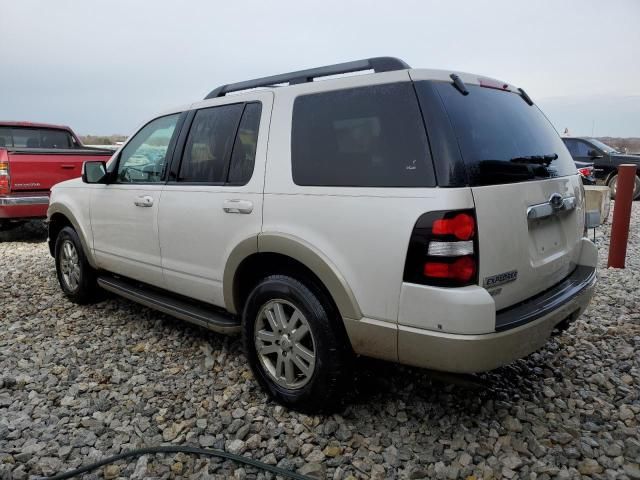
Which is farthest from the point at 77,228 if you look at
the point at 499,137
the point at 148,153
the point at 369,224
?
the point at 499,137

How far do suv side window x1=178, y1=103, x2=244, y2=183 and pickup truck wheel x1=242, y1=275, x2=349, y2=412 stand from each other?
0.86 m

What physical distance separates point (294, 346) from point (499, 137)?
1532 mm

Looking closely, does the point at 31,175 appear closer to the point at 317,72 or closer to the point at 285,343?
the point at 317,72

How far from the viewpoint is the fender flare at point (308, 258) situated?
95.9 inches

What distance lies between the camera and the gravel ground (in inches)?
96.7

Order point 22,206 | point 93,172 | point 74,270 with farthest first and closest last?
point 22,206
point 74,270
point 93,172

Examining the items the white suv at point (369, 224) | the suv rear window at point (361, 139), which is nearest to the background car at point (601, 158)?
the white suv at point (369, 224)

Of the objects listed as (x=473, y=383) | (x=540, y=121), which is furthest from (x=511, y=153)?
(x=473, y=383)

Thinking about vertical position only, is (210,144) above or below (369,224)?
above

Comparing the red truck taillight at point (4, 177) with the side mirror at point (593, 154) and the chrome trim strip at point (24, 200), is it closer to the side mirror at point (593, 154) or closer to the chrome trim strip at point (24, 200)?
the chrome trim strip at point (24, 200)

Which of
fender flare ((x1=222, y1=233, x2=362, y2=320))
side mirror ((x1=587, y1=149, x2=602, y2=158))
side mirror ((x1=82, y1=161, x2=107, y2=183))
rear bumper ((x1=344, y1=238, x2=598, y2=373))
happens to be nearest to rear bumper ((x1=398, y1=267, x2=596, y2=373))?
rear bumper ((x1=344, y1=238, x2=598, y2=373))

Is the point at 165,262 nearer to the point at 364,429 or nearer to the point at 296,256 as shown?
the point at 296,256

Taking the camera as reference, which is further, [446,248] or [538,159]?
[538,159]

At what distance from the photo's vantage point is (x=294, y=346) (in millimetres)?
2742
